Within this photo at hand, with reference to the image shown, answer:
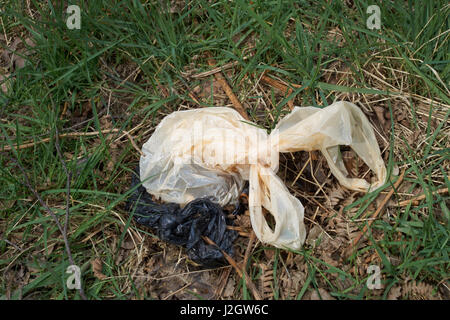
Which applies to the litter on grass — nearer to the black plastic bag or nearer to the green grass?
the black plastic bag

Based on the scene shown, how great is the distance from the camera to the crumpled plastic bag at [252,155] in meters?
2.40

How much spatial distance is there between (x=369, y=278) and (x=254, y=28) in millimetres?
1675

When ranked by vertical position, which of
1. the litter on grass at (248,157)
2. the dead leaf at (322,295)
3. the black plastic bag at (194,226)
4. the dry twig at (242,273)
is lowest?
the dead leaf at (322,295)

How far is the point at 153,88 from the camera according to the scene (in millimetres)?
2947

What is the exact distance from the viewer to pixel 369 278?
7.39 ft

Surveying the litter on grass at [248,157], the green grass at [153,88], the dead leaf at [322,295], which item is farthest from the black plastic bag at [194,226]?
the dead leaf at [322,295]

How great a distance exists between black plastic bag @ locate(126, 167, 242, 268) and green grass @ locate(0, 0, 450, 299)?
6.4 inches

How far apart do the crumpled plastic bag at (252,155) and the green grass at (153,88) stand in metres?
0.15

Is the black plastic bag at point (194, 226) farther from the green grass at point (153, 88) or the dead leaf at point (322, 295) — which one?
the dead leaf at point (322, 295)

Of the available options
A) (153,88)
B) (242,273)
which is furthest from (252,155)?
(153,88)

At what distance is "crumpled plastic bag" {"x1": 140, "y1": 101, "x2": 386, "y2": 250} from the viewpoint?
240 cm

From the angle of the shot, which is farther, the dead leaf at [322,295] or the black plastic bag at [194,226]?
the black plastic bag at [194,226]

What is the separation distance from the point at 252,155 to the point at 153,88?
35.6 inches

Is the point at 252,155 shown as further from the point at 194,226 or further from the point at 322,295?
the point at 322,295
